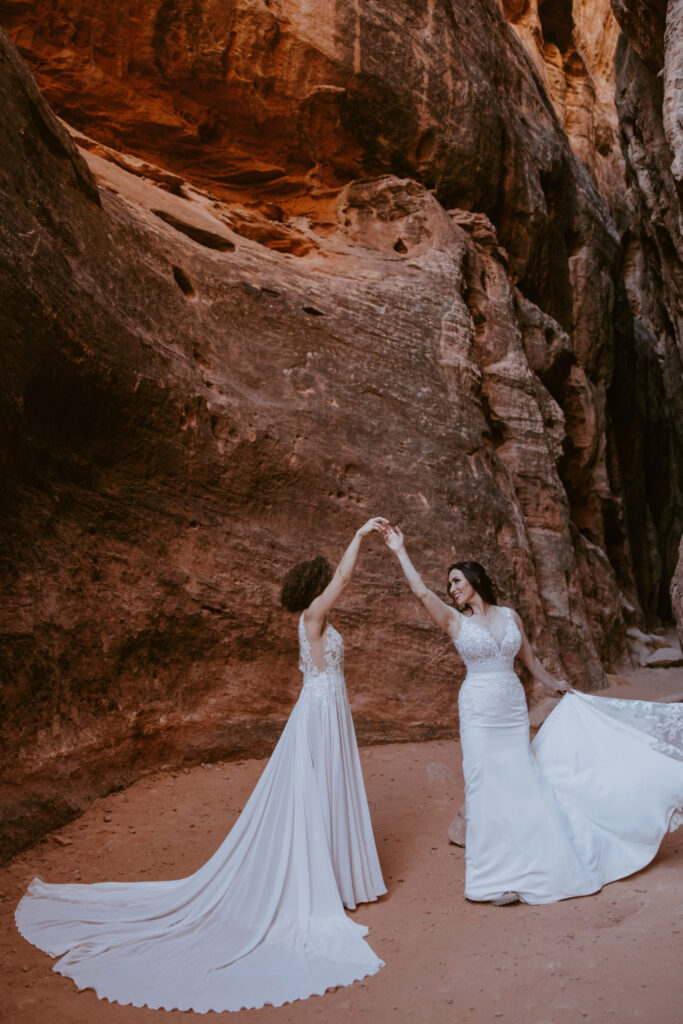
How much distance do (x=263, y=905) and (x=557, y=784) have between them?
1768 millimetres

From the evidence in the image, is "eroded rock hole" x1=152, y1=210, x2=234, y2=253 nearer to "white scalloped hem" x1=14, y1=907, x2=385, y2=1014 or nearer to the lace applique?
the lace applique

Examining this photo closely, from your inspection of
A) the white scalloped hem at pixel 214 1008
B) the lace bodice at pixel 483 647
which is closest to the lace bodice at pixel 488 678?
the lace bodice at pixel 483 647

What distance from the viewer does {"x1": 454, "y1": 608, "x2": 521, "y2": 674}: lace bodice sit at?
4652mm

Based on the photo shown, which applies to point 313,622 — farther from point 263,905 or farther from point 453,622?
point 263,905

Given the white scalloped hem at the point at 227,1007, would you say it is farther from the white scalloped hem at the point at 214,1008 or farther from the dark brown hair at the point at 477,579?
the dark brown hair at the point at 477,579

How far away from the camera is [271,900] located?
4094 millimetres

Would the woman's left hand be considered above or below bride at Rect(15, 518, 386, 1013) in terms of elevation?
above

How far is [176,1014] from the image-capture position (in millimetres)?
3281

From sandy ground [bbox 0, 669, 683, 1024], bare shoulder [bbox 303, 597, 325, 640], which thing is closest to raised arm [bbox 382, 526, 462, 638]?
bare shoulder [bbox 303, 597, 325, 640]

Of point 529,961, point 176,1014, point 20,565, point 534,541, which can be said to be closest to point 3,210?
point 20,565

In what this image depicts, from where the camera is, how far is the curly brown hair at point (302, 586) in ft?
15.9

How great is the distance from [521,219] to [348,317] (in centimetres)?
642

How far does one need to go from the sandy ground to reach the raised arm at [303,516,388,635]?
5.31 feet

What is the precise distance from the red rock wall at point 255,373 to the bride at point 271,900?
124 centimetres
